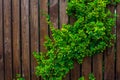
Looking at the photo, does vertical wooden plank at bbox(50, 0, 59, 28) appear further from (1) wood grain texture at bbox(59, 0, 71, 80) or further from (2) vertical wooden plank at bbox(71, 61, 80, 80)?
(2) vertical wooden plank at bbox(71, 61, 80, 80)

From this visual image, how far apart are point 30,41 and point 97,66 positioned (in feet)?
3.49

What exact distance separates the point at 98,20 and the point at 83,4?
30 centimetres

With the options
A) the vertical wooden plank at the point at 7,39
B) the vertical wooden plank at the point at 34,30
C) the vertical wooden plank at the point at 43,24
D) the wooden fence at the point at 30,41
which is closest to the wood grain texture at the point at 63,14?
the wooden fence at the point at 30,41

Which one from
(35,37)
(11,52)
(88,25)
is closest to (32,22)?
(35,37)

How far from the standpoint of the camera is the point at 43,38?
4.68 meters

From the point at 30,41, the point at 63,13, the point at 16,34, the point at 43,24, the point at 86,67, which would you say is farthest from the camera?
the point at 16,34

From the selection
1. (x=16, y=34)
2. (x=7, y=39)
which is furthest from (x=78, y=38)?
(x=7, y=39)

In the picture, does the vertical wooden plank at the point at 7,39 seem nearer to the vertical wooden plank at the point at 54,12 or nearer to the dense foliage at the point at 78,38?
the dense foliage at the point at 78,38

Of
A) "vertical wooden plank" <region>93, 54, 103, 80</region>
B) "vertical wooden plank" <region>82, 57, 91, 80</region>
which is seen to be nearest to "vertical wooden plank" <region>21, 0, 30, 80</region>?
"vertical wooden plank" <region>82, 57, 91, 80</region>

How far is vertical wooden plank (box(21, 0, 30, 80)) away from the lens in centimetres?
480

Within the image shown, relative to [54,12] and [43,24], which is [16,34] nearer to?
[43,24]

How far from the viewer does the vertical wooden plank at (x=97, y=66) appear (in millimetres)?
4391

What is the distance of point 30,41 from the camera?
479 cm

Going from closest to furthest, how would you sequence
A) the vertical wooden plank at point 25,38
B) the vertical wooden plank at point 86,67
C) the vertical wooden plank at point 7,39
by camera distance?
the vertical wooden plank at point 86,67 < the vertical wooden plank at point 25,38 < the vertical wooden plank at point 7,39
